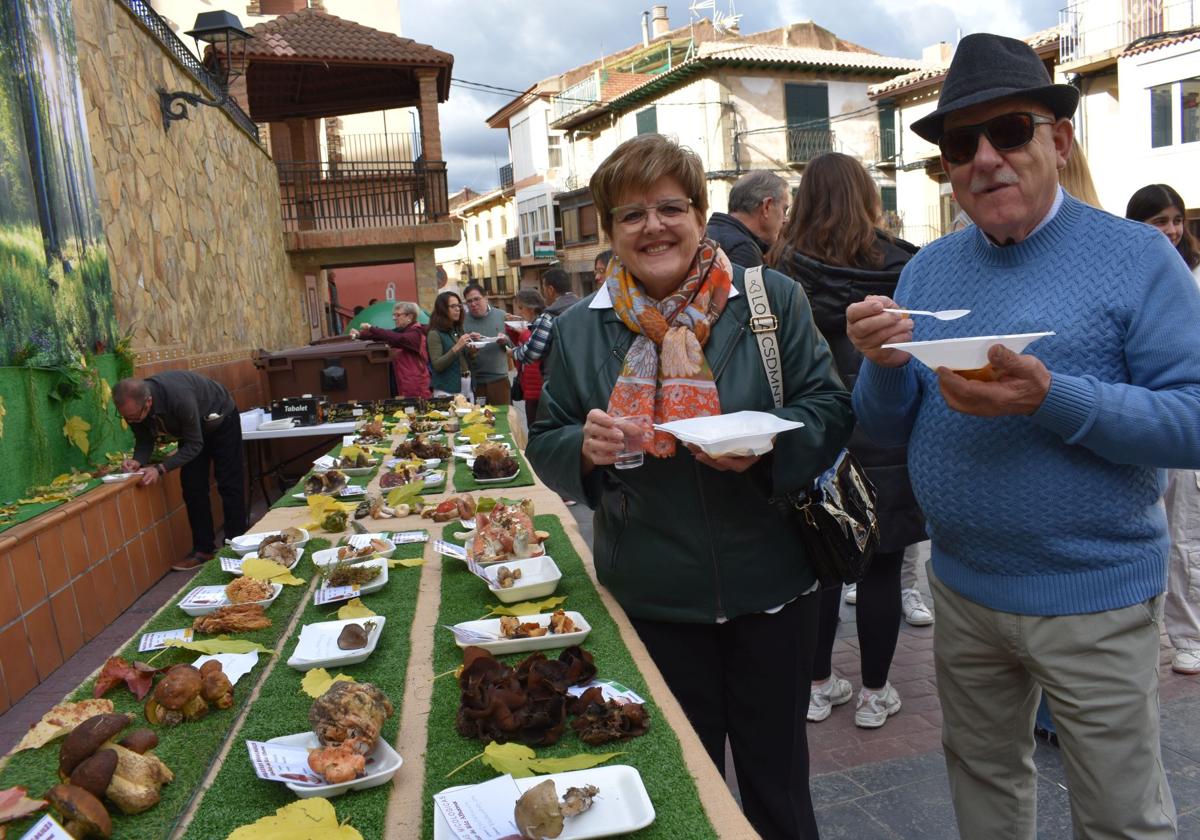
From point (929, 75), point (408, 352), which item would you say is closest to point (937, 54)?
point (929, 75)

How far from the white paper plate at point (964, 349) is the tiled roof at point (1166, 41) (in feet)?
65.9

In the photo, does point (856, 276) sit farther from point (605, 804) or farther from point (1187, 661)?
point (1187, 661)

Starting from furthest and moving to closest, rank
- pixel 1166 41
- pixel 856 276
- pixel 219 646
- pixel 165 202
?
pixel 1166 41
pixel 165 202
pixel 856 276
pixel 219 646

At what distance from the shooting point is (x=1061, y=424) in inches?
63.1

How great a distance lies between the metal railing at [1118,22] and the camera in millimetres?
18391

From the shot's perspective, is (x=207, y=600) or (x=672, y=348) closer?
(x=672, y=348)

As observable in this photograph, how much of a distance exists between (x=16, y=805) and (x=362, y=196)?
49.5ft

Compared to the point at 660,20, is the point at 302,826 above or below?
below

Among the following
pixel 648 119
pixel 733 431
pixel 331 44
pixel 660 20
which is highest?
pixel 660 20

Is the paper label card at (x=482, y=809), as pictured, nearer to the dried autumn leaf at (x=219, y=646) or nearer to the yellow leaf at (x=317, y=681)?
the yellow leaf at (x=317, y=681)

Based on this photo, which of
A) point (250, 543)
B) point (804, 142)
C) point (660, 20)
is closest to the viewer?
point (250, 543)

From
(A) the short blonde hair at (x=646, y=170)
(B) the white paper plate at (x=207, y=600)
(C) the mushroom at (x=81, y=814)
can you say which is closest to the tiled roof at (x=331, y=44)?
(B) the white paper plate at (x=207, y=600)

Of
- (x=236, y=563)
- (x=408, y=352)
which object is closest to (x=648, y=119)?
(x=408, y=352)

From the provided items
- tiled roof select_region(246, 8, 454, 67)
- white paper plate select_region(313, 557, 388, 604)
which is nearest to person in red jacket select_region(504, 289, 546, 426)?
white paper plate select_region(313, 557, 388, 604)
